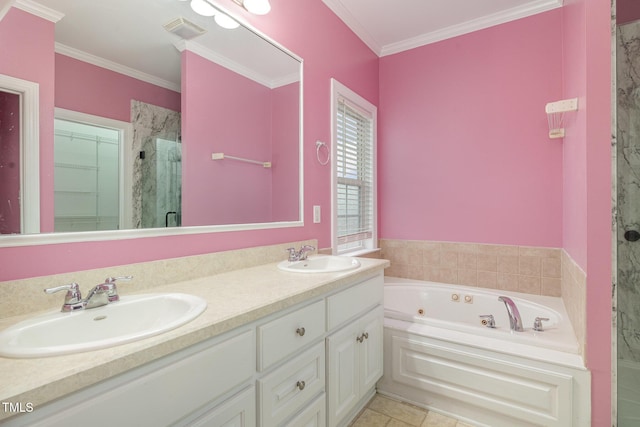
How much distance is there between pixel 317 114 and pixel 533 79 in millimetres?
1753

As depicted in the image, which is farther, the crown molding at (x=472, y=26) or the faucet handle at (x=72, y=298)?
the crown molding at (x=472, y=26)

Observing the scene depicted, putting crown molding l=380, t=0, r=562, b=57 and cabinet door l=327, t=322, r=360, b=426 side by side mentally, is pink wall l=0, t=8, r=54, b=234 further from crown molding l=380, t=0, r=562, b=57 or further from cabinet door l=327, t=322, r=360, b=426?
crown molding l=380, t=0, r=562, b=57

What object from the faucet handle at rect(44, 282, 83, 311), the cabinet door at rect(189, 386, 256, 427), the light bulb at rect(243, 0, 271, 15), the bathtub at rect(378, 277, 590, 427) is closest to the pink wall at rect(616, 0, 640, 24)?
the bathtub at rect(378, 277, 590, 427)

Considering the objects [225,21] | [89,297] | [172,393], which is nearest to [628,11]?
[225,21]

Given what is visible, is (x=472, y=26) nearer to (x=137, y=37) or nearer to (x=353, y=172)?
(x=353, y=172)

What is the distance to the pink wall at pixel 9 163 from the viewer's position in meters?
0.87

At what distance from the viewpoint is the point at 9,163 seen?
89 centimetres

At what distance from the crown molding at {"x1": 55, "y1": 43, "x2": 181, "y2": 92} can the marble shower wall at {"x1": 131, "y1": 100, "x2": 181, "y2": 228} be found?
103 mm

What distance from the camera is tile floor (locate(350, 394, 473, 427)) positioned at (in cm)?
171

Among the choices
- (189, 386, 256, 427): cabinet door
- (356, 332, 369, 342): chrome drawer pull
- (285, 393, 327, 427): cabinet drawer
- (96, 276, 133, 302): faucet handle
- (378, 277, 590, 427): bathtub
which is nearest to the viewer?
(189, 386, 256, 427): cabinet door

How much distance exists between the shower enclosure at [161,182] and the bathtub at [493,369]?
1472 millimetres

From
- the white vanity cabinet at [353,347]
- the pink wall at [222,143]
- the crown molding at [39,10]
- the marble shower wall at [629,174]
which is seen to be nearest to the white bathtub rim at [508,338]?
the white vanity cabinet at [353,347]

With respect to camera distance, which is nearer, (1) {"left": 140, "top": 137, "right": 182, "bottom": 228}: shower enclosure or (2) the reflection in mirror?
(2) the reflection in mirror

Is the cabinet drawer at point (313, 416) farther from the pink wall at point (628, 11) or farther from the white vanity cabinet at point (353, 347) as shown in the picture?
the pink wall at point (628, 11)
